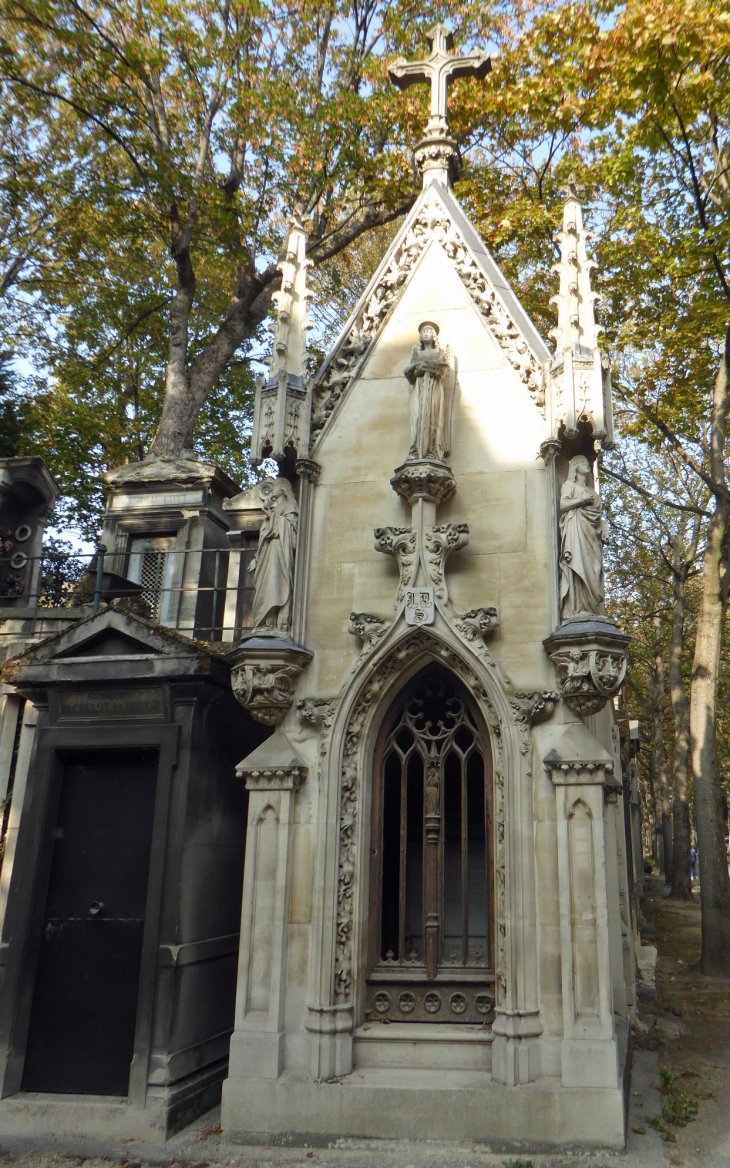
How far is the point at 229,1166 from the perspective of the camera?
6473mm

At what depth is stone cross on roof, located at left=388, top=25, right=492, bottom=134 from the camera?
1042 centimetres

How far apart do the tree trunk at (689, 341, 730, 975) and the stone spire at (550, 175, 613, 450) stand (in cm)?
695

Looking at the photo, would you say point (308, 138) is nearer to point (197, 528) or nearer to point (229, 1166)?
point (197, 528)

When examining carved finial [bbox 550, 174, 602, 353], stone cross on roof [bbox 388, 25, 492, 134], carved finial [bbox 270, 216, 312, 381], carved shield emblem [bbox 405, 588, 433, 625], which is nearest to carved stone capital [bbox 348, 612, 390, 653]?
carved shield emblem [bbox 405, 588, 433, 625]

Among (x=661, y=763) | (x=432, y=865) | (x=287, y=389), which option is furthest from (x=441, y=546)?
(x=661, y=763)

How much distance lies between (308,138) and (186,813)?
13.5 metres

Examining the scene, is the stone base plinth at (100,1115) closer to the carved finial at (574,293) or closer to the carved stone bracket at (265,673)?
the carved stone bracket at (265,673)

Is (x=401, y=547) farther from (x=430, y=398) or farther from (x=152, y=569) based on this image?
(x=152, y=569)

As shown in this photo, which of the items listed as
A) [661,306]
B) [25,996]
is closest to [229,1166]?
[25,996]

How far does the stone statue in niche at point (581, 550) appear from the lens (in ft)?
24.7

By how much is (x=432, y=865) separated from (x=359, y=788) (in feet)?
3.11

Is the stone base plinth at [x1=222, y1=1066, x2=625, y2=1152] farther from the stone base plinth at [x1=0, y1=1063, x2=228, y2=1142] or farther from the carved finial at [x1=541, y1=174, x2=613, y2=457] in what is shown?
the carved finial at [x1=541, y1=174, x2=613, y2=457]

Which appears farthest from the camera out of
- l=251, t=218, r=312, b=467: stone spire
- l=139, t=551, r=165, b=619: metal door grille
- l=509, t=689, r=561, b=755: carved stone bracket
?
l=139, t=551, r=165, b=619: metal door grille

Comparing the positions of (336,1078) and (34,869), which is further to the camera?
(34,869)
